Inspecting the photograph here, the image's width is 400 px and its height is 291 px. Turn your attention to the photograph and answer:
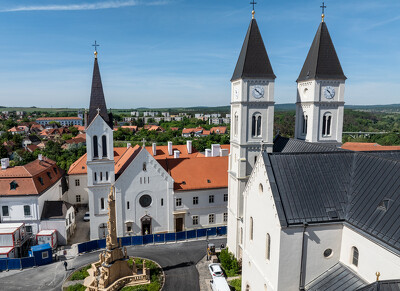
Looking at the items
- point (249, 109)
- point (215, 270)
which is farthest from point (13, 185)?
point (249, 109)

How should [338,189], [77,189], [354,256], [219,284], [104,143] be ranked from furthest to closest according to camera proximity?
1. [77,189]
2. [104,143]
3. [219,284]
4. [338,189]
5. [354,256]

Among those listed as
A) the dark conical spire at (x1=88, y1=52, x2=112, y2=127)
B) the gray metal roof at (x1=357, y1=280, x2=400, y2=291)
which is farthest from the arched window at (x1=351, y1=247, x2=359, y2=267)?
the dark conical spire at (x1=88, y1=52, x2=112, y2=127)

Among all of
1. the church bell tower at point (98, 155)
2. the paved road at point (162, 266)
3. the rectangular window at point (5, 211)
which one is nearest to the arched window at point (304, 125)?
the paved road at point (162, 266)

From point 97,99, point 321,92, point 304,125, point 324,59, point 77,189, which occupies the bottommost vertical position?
point 77,189

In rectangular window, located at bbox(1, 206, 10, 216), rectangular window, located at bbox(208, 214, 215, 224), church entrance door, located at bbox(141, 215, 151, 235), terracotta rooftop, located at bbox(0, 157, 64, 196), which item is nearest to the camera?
rectangular window, located at bbox(1, 206, 10, 216)

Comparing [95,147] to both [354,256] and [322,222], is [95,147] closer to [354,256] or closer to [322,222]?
[322,222]

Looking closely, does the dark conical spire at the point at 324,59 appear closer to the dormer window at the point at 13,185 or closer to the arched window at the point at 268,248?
the arched window at the point at 268,248

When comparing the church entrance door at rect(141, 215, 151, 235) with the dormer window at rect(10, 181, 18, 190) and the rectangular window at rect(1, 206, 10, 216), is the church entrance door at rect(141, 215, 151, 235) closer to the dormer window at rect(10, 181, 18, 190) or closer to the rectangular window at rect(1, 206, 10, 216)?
the dormer window at rect(10, 181, 18, 190)
